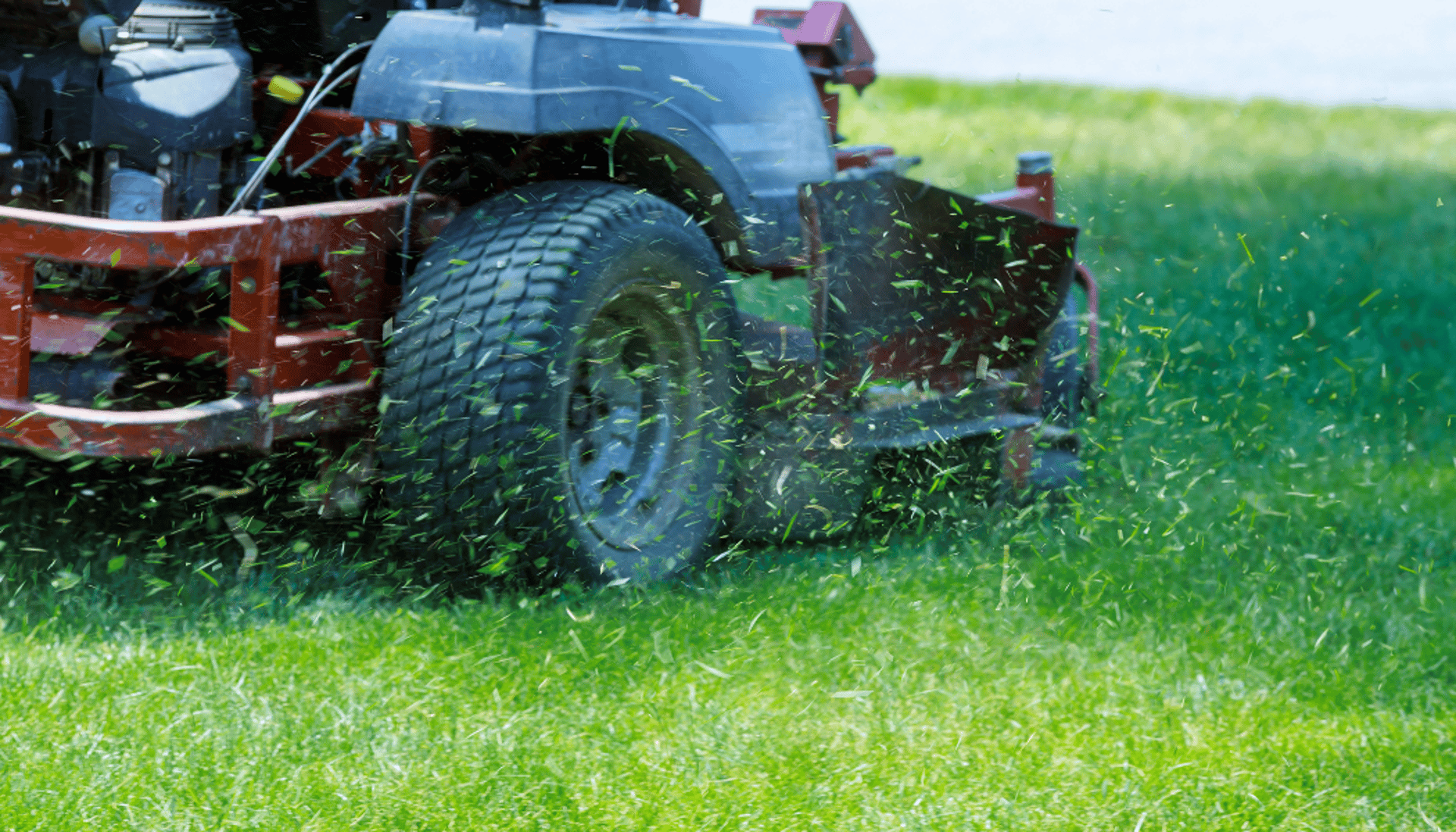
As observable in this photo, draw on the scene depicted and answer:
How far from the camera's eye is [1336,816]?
9.14 feet

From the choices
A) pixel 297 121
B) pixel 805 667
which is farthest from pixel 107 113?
pixel 805 667

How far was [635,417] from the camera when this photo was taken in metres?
3.80

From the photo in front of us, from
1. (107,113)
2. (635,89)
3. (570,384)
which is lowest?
(570,384)

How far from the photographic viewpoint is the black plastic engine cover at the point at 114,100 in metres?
3.54

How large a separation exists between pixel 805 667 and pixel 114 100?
1.91 m

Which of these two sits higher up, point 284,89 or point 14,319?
point 284,89

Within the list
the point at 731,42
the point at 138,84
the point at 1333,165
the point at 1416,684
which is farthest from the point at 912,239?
the point at 1333,165

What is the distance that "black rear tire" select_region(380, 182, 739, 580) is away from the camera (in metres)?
3.39

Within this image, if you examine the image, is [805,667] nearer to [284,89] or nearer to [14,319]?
[14,319]

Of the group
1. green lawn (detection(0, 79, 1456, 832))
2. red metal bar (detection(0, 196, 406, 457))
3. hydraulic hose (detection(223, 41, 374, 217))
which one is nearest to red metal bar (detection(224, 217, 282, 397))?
red metal bar (detection(0, 196, 406, 457))

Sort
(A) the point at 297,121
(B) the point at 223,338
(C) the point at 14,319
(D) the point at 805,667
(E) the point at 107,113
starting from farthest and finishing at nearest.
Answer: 1. (A) the point at 297,121
2. (E) the point at 107,113
3. (B) the point at 223,338
4. (D) the point at 805,667
5. (C) the point at 14,319

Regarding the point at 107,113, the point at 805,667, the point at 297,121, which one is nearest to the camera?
the point at 805,667

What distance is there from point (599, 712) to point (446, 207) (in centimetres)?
132

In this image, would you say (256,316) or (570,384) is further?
(570,384)
